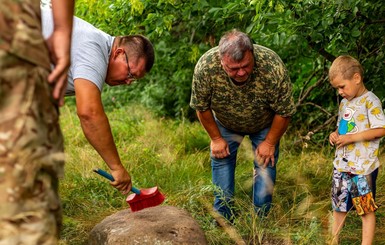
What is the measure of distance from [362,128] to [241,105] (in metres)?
0.92

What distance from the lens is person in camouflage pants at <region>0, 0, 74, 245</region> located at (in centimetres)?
181

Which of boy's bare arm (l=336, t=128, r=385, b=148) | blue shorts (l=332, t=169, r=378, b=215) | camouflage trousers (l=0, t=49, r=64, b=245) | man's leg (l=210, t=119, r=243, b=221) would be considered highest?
camouflage trousers (l=0, t=49, r=64, b=245)

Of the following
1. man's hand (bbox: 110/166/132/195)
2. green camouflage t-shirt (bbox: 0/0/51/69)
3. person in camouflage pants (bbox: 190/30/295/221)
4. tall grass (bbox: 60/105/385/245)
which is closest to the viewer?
green camouflage t-shirt (bbox: 0/0/51/69)

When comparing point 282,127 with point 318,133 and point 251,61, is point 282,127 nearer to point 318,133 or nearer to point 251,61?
point 251,61

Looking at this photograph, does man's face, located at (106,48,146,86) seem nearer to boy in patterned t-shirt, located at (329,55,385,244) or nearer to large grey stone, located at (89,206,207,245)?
large grey stone, located at (89,206,207,245)

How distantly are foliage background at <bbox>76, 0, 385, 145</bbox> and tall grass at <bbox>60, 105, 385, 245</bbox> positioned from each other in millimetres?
547

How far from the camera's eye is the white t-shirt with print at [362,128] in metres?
4.07

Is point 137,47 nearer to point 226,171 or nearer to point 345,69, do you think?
point 345,69

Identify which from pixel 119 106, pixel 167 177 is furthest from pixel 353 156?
pixel 119 106

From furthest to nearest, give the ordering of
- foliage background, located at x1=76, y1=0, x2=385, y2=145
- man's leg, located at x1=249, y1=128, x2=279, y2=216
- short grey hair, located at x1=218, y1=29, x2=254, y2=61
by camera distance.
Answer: man's leg, located at x1=249, y1=128, x2=279, y2=216, foliage background, located at x1=76, y1=0, x2=385, y2=145, short grey hair, located at x1=218, y1=29, x2=254, y2=61

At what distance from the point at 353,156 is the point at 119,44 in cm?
159

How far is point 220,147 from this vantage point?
488cm

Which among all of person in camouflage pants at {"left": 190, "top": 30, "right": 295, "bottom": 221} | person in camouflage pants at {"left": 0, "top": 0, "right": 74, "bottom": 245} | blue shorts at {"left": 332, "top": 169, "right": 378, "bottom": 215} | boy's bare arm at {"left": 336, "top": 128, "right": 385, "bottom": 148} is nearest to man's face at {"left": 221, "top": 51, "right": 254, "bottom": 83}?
person in camouflage pants at {"left": 190, "top": 30, "right": 295, "bottom": 221}

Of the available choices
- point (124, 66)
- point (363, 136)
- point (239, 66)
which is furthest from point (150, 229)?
point (363, 136)
